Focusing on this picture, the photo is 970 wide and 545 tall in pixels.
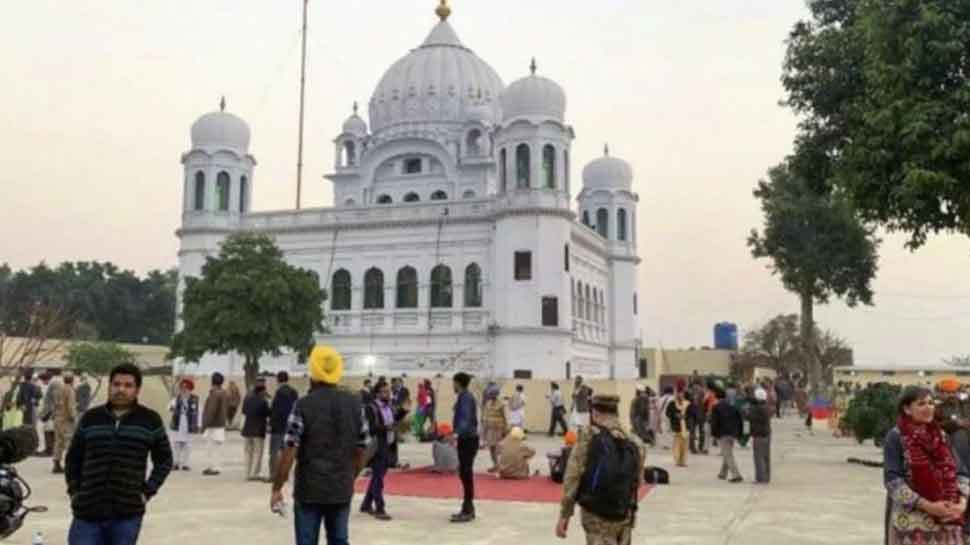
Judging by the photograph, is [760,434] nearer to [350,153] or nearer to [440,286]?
[440,286]

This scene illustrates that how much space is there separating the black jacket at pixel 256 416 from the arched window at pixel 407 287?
29105 mm

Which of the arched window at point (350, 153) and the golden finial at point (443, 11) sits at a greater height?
the golden finial at point (443, 11)

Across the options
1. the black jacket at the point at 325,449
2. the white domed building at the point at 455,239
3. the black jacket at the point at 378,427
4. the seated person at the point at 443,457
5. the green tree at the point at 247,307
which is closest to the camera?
the black jacket at the point at 325,449

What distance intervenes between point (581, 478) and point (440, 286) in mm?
38375

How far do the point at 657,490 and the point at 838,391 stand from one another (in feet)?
85.0

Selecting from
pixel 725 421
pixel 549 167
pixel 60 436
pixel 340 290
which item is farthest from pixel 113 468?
pixel 340 290

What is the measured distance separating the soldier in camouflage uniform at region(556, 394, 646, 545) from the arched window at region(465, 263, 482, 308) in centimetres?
3738

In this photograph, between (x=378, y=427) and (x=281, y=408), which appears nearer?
(x=378, y=427)

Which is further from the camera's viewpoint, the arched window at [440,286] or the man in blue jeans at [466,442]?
the arched window at [440,286]

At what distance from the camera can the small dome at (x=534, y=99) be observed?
43906mm

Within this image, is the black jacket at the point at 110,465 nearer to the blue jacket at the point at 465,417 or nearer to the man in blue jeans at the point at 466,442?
the man in blue jeans at the point at 466,442

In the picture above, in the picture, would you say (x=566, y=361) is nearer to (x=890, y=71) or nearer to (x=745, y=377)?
(x=745, y=377)

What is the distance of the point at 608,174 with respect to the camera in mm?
55531

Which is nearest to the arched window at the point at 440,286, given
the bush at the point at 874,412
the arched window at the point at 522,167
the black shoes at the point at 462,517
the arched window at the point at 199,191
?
the arched window at the point at 522,167
